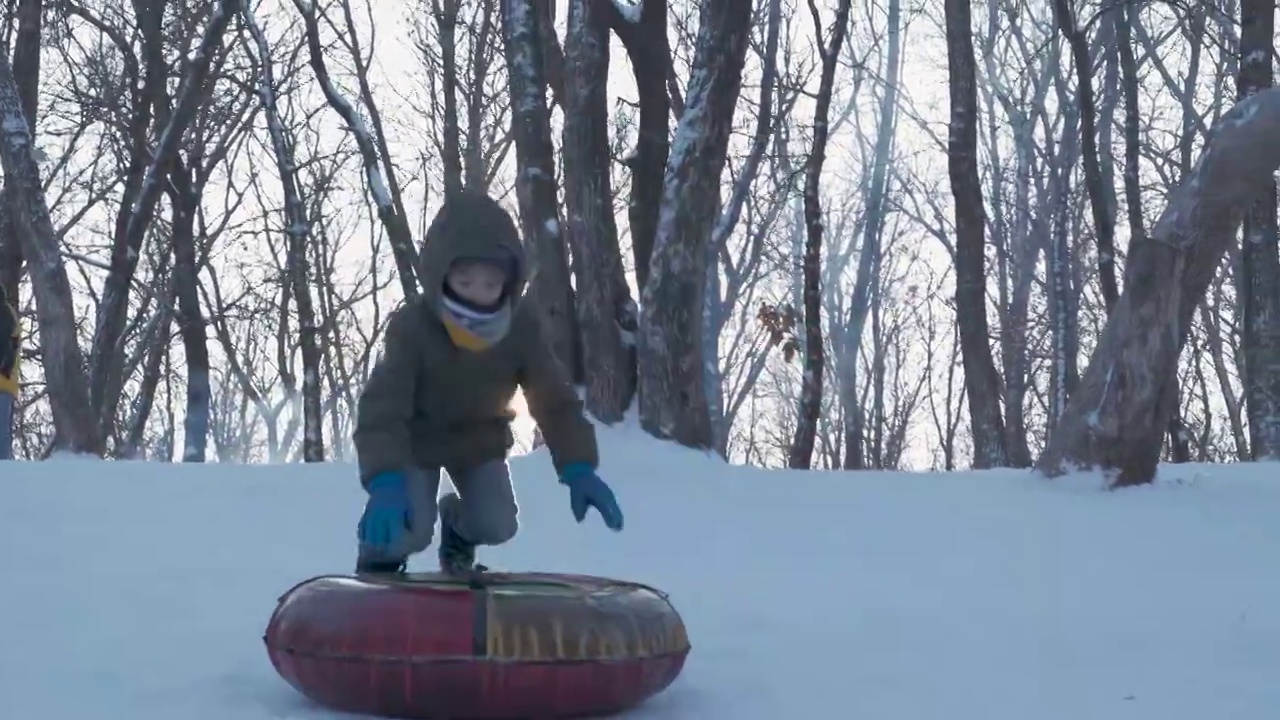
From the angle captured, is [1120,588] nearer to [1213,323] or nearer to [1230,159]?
[1230,159]

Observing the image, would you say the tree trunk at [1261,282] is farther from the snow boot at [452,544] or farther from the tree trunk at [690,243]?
the snow boot at [452,544]

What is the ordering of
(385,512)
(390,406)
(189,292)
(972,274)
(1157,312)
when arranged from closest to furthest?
(385,512), (390,406), (1157,312), (972,274), (189,292)

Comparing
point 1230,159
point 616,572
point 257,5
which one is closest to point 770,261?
point 257,5

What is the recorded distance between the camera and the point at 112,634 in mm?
4379

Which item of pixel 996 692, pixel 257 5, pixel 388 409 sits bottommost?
pixel 996 692

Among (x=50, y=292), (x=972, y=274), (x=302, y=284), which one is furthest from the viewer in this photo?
(x=302, y=284)

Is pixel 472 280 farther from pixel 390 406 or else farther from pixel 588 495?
pixel 588 495

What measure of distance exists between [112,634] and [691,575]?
238 centimetres

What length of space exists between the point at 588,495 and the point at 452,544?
65 cm

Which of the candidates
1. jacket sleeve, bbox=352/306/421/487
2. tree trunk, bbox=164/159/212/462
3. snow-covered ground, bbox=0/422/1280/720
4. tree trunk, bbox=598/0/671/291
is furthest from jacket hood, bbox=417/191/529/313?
tree trunk, bbox=164/159/212/462

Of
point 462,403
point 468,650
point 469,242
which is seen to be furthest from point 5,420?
point 468,650

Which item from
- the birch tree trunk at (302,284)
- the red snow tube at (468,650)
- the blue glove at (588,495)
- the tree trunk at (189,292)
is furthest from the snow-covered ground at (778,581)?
the birch tree trunk at (302,284)

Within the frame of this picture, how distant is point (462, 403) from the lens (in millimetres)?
4012

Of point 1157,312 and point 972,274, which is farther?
point 972,274
